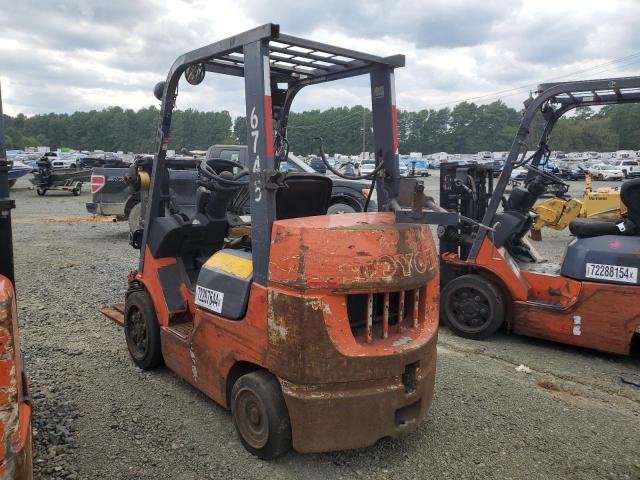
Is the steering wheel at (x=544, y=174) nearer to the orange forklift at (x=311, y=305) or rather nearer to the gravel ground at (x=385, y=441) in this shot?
the gravel ground at (x=385, y=441)

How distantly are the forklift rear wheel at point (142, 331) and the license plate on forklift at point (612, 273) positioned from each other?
4066 mm

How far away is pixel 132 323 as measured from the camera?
4703 millimetres

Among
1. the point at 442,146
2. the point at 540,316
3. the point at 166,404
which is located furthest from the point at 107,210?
the point at 442,146

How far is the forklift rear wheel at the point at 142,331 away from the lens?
4.33 meters

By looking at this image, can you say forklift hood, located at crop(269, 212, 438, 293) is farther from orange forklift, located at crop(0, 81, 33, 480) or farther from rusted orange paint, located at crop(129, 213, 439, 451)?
orange forklift, located at crop(0, 81, 33, 480)

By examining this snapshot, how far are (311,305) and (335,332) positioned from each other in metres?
0.21

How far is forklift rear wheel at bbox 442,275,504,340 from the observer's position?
549cm

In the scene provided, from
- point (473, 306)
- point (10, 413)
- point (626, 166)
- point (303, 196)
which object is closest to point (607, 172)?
point (626, 166)

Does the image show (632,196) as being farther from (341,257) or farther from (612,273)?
(341,257)

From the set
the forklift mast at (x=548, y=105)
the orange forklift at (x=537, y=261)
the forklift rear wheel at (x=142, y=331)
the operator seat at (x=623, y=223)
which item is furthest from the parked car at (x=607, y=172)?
the forklift rear wheel at (x=142, y=331)

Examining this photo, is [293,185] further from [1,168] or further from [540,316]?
[540,316]

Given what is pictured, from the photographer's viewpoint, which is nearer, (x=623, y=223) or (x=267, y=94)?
(x=267, y=94)

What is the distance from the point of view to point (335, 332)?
9.42ft

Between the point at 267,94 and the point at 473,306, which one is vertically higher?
the point at 267,94
